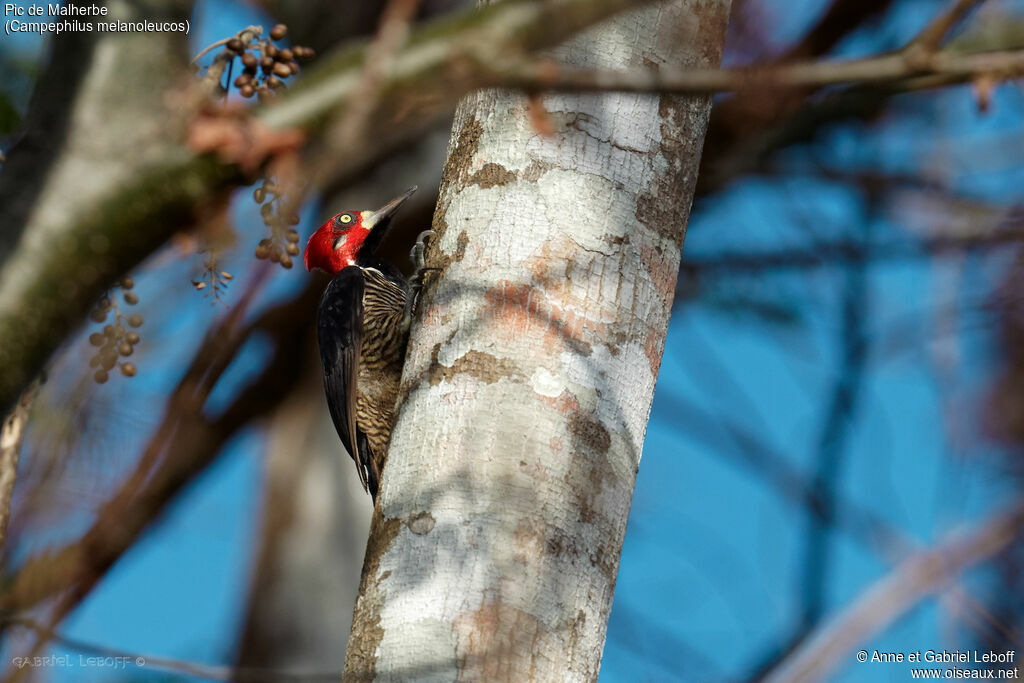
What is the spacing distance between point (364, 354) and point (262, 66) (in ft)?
8.21

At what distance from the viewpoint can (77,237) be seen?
1.11 metres

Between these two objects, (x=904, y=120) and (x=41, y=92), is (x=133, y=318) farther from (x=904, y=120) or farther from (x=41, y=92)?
(x=904, y=120)

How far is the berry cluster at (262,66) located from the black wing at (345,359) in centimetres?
191

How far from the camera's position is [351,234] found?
16.8ft

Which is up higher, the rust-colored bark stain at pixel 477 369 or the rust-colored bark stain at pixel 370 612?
the rust-colored bark stain at pixel 477 369

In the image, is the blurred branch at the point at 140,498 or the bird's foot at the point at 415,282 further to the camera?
the bird's foot at the point at 415,282

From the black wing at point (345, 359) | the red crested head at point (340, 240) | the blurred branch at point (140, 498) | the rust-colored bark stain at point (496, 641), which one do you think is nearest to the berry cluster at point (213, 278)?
the blurred branch at point (140, 498)

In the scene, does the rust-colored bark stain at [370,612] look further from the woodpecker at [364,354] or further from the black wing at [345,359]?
the black wing at [345,359]

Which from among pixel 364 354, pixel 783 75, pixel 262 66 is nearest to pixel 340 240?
pixel 364 354

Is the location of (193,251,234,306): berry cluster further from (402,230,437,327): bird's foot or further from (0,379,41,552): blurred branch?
(402,230,437,327): bird's foot

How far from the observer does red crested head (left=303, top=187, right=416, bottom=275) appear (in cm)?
509

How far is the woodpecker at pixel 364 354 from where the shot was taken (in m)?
3.87

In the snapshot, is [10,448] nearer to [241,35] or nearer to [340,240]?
[241,35]

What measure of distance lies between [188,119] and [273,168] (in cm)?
10
